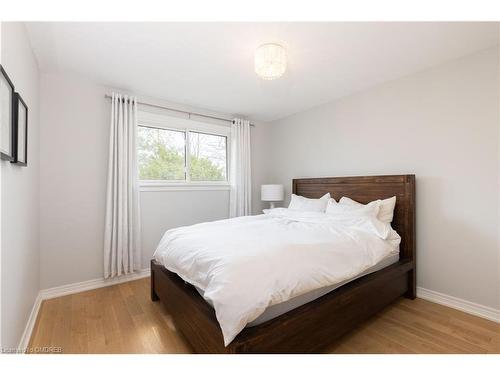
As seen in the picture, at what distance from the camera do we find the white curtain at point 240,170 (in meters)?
3.74

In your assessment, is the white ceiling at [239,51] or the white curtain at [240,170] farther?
the white curtain at [240,170]

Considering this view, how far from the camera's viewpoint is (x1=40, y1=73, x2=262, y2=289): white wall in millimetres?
2396

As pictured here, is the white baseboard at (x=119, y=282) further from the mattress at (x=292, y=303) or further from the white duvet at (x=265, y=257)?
the mattress at (x=292, y=303)

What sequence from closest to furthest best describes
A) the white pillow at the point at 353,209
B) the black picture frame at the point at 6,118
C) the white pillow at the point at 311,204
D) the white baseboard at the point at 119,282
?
the black picture frame at the point at 6,118 < the white baseboard at the point at 119,282 < the white pillow at the point at 353,209 < the white pillow at the point at 311,204

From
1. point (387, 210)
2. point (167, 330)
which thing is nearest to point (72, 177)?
point (167, 330)

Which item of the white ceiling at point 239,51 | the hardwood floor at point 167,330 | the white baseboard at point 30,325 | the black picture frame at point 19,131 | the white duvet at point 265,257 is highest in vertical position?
the white ceiling at point 239,51

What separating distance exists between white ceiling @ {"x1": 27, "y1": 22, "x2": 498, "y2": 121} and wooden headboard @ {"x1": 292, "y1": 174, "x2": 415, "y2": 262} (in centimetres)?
113

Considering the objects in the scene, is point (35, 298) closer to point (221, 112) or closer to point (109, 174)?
point (109, 174)

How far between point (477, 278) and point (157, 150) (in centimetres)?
380

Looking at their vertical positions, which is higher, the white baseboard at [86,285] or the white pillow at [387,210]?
the white pillow at [387,210]

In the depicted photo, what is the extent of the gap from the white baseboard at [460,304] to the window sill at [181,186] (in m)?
2.81

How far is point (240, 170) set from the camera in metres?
3.78

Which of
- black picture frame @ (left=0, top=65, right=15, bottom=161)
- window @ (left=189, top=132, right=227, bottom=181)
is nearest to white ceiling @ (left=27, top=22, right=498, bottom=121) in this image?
black picture frame @ (left=0, top=65, right=15, bottom=161)

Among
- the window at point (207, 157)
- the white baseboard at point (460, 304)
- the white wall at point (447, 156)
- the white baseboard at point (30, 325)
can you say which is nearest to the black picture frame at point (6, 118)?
the white baseboard at point (30, 325)
